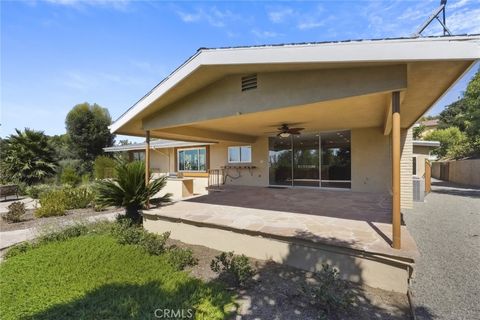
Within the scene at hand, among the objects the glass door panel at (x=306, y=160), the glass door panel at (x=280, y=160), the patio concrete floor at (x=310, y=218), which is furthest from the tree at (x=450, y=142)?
the patio concrete floor at (x=310, y=218)

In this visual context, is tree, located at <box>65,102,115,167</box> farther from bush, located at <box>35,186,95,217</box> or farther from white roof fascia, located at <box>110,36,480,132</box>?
white roof fascia, located at <box>110,36,480,132</box>

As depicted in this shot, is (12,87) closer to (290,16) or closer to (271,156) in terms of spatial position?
(290,16)

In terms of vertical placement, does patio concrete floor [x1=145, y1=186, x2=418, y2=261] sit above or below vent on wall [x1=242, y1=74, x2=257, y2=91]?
below

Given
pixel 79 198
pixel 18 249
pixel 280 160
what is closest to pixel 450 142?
pixel 280 160

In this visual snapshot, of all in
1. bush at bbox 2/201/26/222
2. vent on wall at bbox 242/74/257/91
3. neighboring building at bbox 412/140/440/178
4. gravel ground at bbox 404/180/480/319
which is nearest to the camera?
gravel ground at bbox 404/180/480/319

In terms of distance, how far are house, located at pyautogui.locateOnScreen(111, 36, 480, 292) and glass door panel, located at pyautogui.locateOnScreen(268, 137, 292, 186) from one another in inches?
84.9

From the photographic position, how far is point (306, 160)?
37.2ft

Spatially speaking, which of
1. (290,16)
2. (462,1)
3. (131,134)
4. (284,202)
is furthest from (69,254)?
(462,1)

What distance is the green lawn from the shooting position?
125 inches

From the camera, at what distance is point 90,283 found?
12.9ft

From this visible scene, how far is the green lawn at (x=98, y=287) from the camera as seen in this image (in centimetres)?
319

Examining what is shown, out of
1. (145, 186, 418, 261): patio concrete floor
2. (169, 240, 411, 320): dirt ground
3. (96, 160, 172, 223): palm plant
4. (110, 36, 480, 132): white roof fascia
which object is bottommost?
(169, 240, 411, 320): dirt ground

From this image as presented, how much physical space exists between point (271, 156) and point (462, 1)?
27.4 ft

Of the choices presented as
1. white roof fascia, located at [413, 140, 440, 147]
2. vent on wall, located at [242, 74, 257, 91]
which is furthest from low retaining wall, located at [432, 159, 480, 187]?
vent on wall, located at [242, 74, 257, 91]
